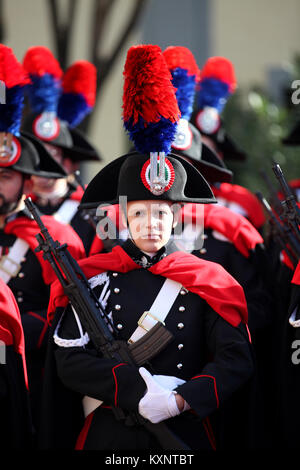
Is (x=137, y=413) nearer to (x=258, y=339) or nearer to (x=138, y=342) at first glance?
(x=138, y=342)

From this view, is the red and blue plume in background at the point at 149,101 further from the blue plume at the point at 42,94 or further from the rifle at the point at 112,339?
the blue plume at the point at 42,94

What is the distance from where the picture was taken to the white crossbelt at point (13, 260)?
4.25m

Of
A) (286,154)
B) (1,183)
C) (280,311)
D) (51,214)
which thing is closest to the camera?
(1,183)

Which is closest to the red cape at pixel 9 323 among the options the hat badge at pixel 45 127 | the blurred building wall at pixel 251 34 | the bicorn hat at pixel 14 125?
the bicorn hat at pixel 14 125

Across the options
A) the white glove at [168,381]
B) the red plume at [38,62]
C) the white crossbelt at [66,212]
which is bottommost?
the white glove at [168,381]

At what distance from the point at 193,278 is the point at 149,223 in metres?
0.34

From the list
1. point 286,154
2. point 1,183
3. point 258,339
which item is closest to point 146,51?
point 1,183

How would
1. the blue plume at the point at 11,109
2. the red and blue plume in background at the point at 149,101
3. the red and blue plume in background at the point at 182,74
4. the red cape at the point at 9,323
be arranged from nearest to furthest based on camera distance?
the red and blue plume in background at the point at 149,101, the red cape at the point at 9,323, the blue plume at the point at 11,109, the red and blue plume in background at the point at 182,74

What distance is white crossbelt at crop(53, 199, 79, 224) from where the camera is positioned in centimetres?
504

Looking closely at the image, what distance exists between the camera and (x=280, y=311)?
455 centimetres

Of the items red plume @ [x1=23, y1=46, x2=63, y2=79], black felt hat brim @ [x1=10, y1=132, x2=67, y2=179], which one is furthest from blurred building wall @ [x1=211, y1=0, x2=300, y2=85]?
black felt hat brim @ [x1=10, y1=132, x2=67, y2=179]

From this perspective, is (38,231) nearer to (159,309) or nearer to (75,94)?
(159,309)

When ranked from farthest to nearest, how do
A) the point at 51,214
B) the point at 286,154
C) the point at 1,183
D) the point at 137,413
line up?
the point at 286,154
the point at 51,214
the point at 1,183
the point at 137,413
